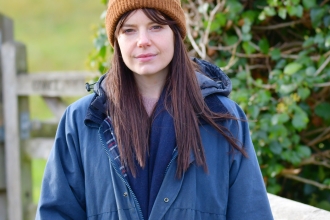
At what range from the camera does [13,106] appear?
4.52 meters

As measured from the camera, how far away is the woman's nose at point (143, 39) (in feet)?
6.85

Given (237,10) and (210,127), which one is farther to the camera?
(237,10)

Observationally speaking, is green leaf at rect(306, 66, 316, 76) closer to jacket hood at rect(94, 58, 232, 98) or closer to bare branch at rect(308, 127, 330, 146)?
bare branch at rect(308, 127, 330, 146)

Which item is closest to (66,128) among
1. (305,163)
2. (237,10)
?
(237,10)

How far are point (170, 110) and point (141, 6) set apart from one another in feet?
1.20

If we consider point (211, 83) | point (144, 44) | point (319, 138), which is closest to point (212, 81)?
point (211, 83)

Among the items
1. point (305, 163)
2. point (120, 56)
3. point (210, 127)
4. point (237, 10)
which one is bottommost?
point (305, 163)

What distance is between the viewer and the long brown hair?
6.93 ft

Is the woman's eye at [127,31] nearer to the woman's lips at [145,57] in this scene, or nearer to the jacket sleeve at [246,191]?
the woman's lips at [145,57]

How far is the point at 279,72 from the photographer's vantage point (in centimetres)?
319

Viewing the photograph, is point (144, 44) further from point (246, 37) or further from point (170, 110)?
point (246, 37)

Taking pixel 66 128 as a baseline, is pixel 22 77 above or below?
above

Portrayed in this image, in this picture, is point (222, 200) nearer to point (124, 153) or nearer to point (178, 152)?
point (178, 152)

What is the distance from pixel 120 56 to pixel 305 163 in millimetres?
1519
